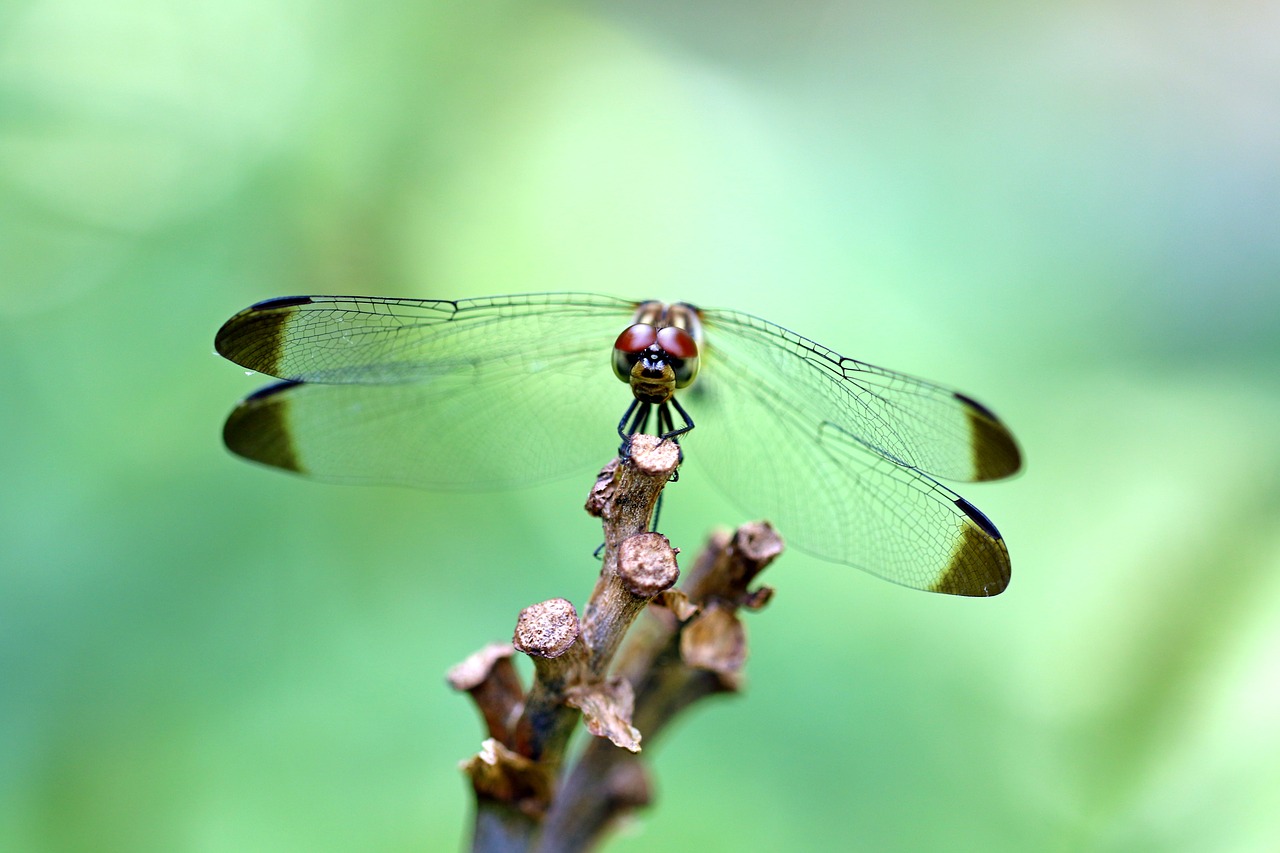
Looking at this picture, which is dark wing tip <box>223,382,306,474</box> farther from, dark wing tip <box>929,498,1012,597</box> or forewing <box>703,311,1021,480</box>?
dark wing tip <box>929,498,1012,597</box>

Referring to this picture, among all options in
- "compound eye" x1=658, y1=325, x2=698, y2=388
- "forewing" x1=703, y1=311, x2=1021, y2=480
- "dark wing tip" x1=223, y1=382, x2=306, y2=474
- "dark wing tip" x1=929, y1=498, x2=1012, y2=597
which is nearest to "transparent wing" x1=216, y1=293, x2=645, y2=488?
"dark wing tip" x1=223, y1=382, x2=306, y2=474

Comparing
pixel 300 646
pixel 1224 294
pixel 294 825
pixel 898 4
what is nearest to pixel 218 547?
pixel 300 646

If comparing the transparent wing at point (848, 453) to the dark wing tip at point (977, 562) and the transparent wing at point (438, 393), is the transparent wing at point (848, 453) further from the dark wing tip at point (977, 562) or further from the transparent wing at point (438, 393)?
the transparent wing at point (438, 393)

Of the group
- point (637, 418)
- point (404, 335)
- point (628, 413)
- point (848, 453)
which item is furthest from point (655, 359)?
point (404, 335)

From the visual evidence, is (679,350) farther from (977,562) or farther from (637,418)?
(977,562)

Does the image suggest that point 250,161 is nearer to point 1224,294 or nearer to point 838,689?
point 838,689
